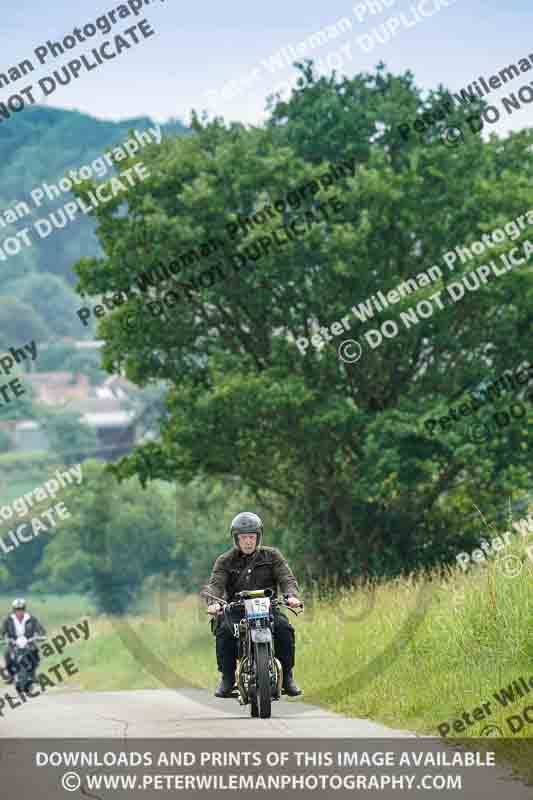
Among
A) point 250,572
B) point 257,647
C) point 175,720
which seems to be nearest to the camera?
point 257,647

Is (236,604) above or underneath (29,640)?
underneath

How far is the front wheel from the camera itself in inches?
509

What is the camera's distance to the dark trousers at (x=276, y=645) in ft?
44.2

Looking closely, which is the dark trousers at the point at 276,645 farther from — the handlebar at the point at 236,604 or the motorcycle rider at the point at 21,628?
the motorcycle rider at the point at 21,628

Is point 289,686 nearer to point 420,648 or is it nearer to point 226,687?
point 226,687
